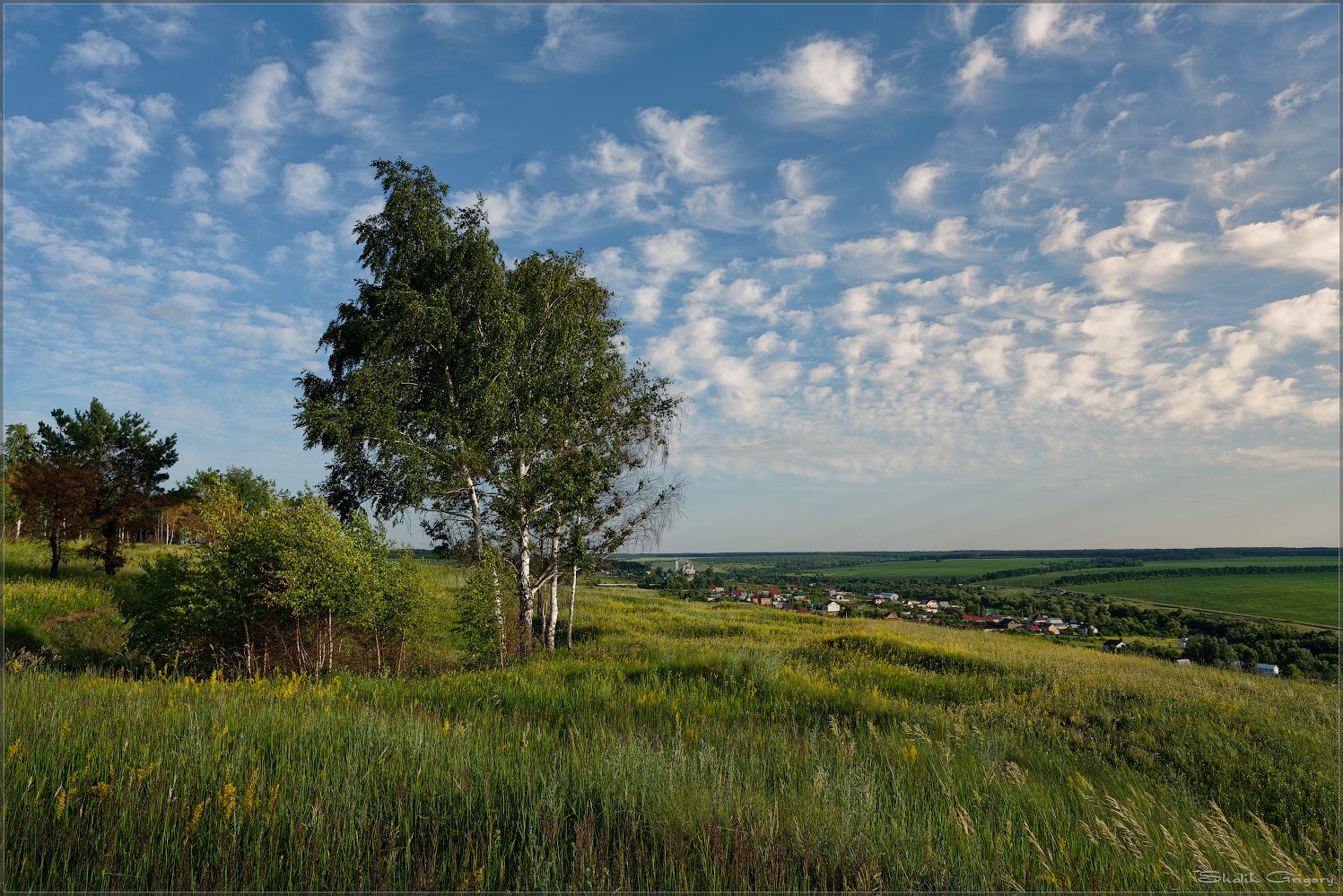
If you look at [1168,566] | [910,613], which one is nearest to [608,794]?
[910,613]

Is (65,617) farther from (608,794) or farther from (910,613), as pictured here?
(910,613)

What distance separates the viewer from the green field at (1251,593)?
73.6m

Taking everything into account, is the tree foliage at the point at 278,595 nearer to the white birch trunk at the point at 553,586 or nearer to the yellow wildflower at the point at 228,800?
the white birch trunk at the point at 553,586

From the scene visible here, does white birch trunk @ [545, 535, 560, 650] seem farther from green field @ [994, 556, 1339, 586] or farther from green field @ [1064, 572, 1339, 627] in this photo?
green field @ [994, 556, 1339, 586]

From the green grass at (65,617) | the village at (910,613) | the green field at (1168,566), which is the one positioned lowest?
the green field at (1168,566)

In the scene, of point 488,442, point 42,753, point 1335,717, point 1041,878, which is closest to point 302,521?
point 488,442

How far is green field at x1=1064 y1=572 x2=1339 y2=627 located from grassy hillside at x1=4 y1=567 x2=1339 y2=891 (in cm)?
8168

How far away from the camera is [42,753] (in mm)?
4445

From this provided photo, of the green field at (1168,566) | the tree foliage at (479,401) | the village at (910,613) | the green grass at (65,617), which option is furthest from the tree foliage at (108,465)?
the green field at (1168,566)

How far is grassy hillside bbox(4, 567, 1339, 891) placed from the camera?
332 centimetres

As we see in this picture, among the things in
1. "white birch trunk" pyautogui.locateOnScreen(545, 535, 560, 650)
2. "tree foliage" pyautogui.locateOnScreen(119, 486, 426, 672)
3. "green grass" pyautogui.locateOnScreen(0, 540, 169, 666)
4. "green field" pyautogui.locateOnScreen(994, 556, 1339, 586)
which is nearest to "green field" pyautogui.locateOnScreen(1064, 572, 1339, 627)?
"green field" pyautogui.locateOnScreen(994, 556, 1339, 586)

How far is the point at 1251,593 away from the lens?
95.3 metres

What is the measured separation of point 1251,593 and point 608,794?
12961cm

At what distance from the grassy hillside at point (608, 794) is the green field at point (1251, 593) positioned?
81.7m
